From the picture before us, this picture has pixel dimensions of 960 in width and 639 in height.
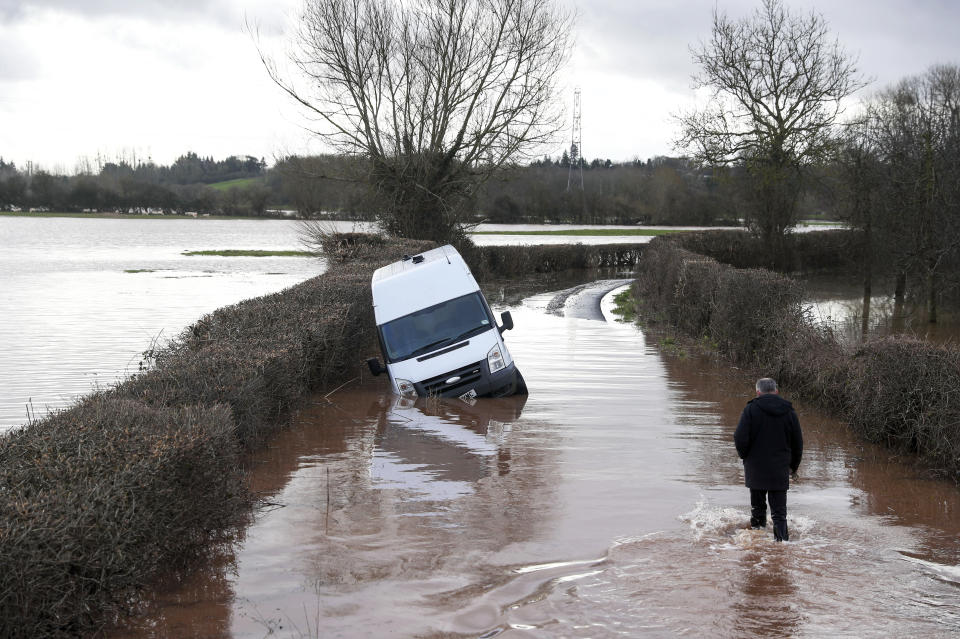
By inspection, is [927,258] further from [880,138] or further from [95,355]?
[95,355]

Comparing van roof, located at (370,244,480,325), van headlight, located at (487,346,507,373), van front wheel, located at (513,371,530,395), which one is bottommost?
van front wheel, located at (513,371,530,395)

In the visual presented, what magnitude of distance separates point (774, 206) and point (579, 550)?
38252mm

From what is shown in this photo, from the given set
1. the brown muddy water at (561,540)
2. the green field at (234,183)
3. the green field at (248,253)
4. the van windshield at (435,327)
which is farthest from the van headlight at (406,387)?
the green field at (234,183)

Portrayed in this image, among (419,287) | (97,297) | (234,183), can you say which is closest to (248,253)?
(97,297)

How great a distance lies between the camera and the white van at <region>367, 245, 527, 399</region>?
14.1m

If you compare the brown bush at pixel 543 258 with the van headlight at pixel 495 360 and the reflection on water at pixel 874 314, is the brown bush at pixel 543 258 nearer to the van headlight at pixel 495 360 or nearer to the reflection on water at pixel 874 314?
the reflection on water at pixel 874 314

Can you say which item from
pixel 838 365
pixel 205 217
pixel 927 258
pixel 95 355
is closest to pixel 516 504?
pixel 838 365

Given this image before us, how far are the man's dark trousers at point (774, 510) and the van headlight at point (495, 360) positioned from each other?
654 centimetres

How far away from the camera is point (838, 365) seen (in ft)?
43.6

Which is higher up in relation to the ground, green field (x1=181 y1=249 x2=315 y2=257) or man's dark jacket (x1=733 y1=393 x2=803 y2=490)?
green field (x1=181 y1=249 x2=315 y2=257)

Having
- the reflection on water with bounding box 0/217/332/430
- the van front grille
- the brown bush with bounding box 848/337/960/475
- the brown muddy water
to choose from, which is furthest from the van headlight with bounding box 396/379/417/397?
the brown bush with bounding box 848/337/960/475

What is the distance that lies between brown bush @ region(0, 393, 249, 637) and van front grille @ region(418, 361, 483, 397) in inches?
237

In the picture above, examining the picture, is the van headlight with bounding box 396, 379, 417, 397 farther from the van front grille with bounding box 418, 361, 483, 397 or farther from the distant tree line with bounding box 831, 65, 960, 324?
the distant tree line with bounding box 831, 65, 960, 324

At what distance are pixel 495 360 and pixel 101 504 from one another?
8.93 metres
